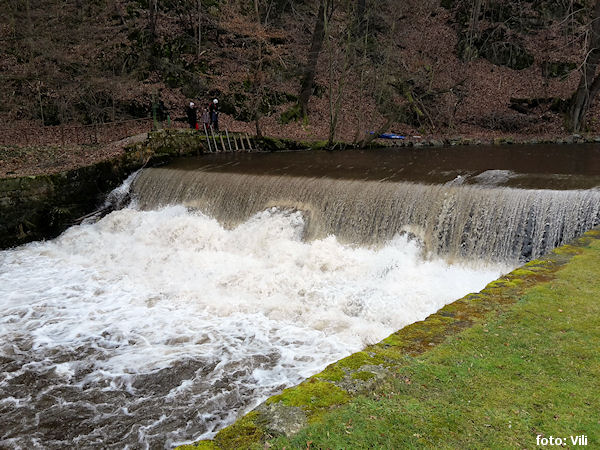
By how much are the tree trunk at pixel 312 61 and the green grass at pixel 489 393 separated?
1907 cm

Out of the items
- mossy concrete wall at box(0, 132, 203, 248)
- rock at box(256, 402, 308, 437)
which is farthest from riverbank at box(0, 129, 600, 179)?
rock at box(256, 402, 308, 437)

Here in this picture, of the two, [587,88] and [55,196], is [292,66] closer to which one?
[587,88]

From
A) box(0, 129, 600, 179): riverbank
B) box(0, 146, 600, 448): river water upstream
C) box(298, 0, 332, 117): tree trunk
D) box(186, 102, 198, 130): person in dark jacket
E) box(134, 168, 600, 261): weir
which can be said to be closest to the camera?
box(0, 146, 600, 448): river water upstream

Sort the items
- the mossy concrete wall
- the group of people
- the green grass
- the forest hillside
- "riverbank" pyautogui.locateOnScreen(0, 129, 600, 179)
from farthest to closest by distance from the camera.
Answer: the forest hillside, the group of people, "riverbank" pyautogui.locateOnScreen(0, 129, 600, 179), the mossy concrete wall, the green grass

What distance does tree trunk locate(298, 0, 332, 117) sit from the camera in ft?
69.7

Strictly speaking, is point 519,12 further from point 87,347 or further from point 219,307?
point 87,347

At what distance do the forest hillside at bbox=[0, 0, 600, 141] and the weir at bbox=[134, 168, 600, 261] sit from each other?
6945mm

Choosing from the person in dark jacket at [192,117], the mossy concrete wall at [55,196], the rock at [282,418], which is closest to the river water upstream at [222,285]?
the mossy concrete wall at [55,196]

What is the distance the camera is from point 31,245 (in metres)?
12.5

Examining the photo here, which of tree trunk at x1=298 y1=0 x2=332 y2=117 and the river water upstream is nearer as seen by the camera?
the river water upstream

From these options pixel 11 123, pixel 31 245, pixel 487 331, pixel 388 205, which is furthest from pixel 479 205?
pixel 11 123

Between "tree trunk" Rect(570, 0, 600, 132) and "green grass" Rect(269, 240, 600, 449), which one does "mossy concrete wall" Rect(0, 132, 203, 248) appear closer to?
"green grass" Rect(269, 240, 600, 449)

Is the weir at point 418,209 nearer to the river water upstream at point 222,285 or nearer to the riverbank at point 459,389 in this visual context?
the river water upstream at point 222,285

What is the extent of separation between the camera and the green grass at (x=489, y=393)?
3133mm
